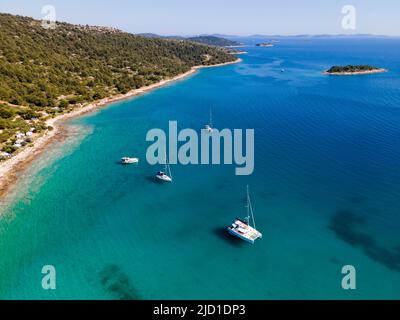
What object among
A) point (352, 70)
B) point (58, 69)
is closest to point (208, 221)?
point (58, 69)

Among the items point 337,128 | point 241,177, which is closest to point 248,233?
point 241,177

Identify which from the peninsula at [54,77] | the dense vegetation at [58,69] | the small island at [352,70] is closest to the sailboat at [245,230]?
the peninsula at [54,77]

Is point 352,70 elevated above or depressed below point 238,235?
above

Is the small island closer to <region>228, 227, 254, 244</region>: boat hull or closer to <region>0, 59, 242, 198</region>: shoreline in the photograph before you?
<region>0, 59, 242, 198</region>: shoreline

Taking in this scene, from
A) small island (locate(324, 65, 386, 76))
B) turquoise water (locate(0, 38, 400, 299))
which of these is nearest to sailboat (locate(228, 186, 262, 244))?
turquoise water (locate(0, 38, 400, 299))

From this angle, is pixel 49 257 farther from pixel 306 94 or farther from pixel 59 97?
pixel 306 94

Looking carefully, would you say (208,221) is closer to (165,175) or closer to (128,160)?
(165,175)
